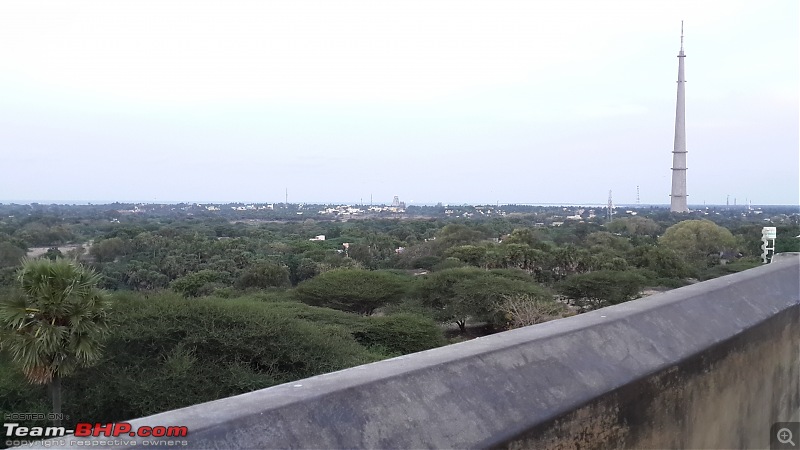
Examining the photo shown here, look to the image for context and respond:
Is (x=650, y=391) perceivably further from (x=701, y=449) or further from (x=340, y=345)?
(x=340, y=345)

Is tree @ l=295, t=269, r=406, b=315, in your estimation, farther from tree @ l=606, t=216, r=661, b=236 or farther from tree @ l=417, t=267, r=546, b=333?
tree @ l=606, t=216, r=661, b=236

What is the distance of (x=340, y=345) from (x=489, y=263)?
24.9m

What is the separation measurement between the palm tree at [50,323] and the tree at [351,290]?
57.0 feet

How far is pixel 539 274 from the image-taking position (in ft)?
127

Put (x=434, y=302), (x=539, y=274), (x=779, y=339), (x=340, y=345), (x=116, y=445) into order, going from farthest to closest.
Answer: (x=539, y=274)
(x=434, y=302)
(x=340, y=345)
(x=779, y=339)
(x=116, y=445)

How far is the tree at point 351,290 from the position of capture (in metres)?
28.6

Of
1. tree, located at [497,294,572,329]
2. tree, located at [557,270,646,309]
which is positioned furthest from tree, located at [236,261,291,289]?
tree, located at [557,270,646,309]

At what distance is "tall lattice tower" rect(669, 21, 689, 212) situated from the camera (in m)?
103

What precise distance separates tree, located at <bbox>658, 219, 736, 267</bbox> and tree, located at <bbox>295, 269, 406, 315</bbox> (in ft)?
108

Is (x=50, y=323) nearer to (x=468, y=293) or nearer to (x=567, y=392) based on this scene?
(x=567, y=392)

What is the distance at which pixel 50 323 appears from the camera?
10.8 metres

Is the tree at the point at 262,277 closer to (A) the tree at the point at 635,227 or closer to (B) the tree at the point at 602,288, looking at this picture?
(B) the tree at the point at 602,288

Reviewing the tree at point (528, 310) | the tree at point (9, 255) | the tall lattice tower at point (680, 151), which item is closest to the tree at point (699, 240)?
the tree at point (528, 310)

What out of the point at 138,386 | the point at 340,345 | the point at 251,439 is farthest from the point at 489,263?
the point at 251,439
